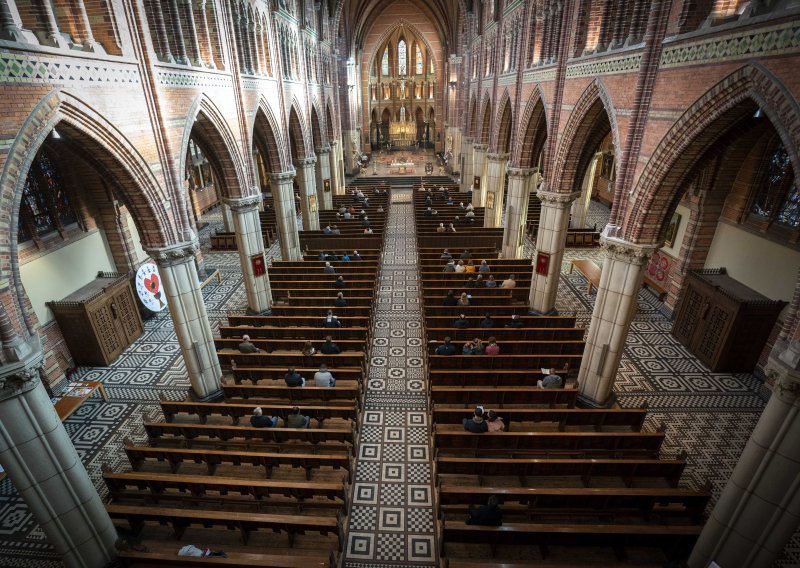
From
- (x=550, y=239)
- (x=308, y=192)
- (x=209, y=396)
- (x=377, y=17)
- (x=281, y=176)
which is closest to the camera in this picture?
(x=209, y=396)

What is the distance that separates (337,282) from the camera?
14.7 meters

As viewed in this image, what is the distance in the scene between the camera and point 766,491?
5621 millimetres

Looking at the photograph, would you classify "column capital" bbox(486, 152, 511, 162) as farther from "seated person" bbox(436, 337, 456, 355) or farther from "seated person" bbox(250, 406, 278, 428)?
"seated person" bbox(250, 406, 278, 428)

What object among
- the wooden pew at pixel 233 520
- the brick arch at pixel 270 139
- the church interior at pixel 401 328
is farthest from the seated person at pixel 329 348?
the brick arch at pixel 270 139

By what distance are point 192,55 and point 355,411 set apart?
9.77m

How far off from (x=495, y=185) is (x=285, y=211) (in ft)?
34.3

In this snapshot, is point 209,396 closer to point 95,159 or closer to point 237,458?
point 237,458

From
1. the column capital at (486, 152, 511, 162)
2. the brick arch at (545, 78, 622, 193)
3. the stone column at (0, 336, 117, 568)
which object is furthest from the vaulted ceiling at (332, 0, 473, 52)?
the stone column at (0, 336, 117, 568)

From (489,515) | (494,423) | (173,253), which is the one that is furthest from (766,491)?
(173,253)

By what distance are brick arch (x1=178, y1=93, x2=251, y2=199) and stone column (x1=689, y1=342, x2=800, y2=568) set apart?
12.4m

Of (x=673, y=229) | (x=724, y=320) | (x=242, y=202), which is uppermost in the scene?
(x=242, y=202)

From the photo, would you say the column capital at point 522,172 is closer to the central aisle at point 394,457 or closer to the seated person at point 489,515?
the central aisle at point 394,457

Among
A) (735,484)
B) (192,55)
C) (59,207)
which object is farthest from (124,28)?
(735,484)

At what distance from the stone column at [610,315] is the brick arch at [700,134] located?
1.46 ft
